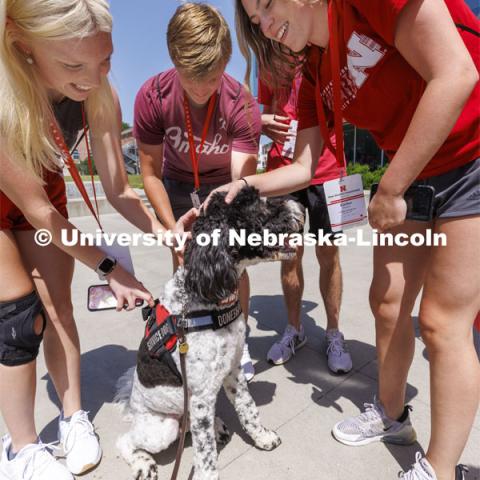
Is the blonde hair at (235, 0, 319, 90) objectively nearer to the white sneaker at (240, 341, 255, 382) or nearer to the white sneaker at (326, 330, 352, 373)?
the white sneaker at (240, 341, 255, 382)

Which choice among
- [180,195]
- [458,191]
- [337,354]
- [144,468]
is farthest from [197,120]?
[144,468]

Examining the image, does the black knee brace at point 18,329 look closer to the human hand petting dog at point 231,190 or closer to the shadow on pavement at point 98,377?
the shadow on pavement at point 98,377

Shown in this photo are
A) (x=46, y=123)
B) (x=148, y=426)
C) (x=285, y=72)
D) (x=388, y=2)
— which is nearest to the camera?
(x=388, y=2)

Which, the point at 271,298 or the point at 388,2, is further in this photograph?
the point at 271,298

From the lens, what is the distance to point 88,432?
205cm

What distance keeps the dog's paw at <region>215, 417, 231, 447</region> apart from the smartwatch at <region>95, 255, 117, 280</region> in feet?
3.60

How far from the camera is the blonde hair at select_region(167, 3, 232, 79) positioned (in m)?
1.93

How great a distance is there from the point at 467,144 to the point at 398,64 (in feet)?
1.30

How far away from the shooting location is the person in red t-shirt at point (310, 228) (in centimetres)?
266

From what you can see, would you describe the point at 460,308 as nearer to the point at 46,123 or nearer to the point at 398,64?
the point at 398,64

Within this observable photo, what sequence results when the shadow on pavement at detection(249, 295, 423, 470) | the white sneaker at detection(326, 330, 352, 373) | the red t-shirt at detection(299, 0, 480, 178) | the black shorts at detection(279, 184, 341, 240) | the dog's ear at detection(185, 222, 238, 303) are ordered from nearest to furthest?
the red t-shirt at detection(299, 0, 480, 178)
the dog's ear at detection(185, 222, 238, 303)
the shadow on pavement at detection(249, 295, 423, 470)
the white sneaker at detection(326, 330, 352, 373)
the black shorts at detection(279, 184, 341, 240)

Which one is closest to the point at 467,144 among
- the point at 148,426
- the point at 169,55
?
the point at 169,55

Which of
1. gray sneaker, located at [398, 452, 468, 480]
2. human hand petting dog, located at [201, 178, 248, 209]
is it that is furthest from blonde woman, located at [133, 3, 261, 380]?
gray sneaker, located at [398, 452, 468, 480]

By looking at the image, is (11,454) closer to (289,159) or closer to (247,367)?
(247,367)
